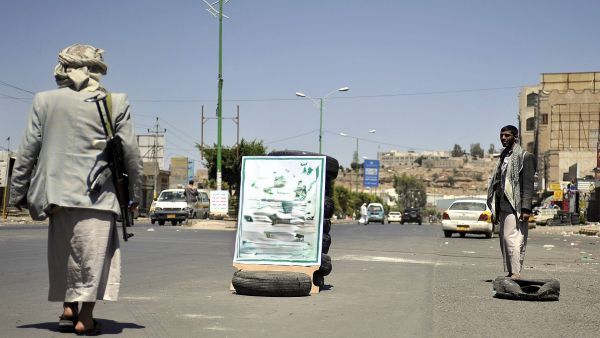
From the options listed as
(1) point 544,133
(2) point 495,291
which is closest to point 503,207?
(2) point 495,291

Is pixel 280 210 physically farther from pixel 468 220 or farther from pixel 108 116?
pixel 468 220

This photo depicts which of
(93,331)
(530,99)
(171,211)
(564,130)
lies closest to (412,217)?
(564,130)

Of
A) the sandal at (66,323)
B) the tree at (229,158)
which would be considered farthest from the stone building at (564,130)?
the sandal at (66,323)

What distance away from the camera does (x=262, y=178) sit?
419 inches

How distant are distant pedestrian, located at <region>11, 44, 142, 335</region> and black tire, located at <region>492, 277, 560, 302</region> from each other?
490cm

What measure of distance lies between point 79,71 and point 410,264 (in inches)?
397

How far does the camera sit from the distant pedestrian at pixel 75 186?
249 inches

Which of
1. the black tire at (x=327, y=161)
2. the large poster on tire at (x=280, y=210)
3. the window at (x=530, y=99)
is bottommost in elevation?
the large poster on tire at (x=280, y=210)

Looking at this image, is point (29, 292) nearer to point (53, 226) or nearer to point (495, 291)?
point (53, 226)

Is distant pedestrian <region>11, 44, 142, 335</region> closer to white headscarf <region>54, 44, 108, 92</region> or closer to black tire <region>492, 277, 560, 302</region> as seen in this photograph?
white headscarf <region>54, 44, 108, 92</region>

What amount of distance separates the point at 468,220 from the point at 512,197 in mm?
22459

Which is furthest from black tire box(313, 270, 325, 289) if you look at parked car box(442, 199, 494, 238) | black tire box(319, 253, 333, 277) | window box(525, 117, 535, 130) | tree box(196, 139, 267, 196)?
window box(525, 117, 535, 130)

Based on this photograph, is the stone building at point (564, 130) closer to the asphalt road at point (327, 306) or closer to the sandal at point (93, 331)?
the asphalt road at point (327, 306)

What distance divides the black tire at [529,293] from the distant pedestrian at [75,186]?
4900 mm
